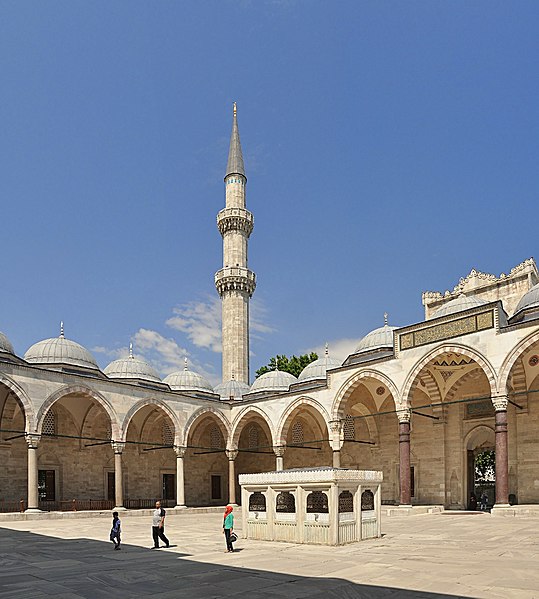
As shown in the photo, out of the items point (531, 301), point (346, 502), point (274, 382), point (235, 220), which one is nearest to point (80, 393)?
point (274, 382)

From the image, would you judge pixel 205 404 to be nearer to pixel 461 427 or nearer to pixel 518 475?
pixel 461 427

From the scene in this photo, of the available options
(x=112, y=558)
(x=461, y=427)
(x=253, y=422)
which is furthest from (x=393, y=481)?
(x=112, y=558)

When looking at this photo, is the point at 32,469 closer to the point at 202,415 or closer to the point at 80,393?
the point at 80,393

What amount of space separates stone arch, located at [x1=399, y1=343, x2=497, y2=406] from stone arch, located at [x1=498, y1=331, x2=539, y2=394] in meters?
0.21

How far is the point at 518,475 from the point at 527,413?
208 centimetres

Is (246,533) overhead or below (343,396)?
below

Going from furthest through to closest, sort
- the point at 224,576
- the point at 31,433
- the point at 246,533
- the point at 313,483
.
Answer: the point at 31,433
the point at 246,533
the point at 313,483
the point at 224,576

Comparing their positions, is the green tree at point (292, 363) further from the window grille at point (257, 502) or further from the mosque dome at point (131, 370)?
the window grille at point (257, 502)

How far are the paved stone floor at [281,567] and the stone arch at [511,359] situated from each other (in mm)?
4848

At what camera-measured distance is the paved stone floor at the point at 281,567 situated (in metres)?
6.57

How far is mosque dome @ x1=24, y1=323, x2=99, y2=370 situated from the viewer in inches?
993

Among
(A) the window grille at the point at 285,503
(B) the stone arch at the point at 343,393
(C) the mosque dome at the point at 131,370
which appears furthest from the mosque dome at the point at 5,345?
(A) the window grille at the point at 285,503

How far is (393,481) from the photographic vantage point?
25094 millimetres

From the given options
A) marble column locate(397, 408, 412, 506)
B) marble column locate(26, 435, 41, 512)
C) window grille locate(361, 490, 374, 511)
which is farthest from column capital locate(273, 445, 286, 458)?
window grille locate(361, 490, 374, 511)
